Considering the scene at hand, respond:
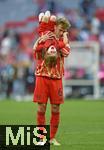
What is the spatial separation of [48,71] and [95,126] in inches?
163

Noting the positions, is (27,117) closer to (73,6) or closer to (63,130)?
(63,130)

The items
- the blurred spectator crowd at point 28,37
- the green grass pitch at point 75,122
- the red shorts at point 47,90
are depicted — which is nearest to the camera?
the red shorts at point 47,90

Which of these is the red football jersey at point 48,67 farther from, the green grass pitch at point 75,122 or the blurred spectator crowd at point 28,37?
the blurred spectator crowd at point 28,37

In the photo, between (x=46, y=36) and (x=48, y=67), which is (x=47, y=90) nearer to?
(x=48, y=67)

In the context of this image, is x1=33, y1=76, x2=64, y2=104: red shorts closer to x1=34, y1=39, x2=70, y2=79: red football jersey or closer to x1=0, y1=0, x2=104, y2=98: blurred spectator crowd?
x1=34, y1=39, x2=70, y2=79: red football jersey

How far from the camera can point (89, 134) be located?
14000mm

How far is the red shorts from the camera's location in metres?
12.0

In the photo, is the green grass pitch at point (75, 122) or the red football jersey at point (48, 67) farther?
the green grass pitch at point (75, 122)

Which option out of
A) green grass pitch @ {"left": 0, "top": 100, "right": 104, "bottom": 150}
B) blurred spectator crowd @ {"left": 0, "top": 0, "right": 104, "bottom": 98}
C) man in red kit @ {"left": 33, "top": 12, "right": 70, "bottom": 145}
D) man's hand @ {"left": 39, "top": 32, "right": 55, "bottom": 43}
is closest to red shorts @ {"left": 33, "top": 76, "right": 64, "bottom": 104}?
man in red kit @ {"left": 33, "top": 12, "right": 70, "bottom": 145}

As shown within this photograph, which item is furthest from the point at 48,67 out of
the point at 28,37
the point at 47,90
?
the point at 28,37

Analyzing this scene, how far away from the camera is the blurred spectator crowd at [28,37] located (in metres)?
31.2

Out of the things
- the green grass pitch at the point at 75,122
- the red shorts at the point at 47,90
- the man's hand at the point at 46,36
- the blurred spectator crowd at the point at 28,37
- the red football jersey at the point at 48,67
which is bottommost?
the green grass pitch at the point at 75,122

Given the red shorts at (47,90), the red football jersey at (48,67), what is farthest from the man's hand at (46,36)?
the red shorts at (47,90)

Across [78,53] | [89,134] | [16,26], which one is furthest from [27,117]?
[16,26]
